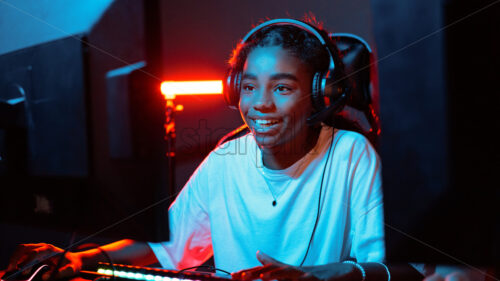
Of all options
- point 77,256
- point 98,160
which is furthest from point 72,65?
point 77,256

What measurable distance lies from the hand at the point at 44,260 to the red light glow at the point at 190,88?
47 cm

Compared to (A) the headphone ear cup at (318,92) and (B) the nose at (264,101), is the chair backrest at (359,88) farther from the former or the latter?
(B) the nose at (264,101)

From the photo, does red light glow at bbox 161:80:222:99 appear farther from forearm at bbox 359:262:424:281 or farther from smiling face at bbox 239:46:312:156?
forearm at bbox 359:262:424:281

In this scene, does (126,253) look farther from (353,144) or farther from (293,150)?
(353,144)

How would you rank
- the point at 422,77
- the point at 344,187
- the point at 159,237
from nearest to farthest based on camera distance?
the point at 422,77 < the point at 344,187 < the point at 159,237

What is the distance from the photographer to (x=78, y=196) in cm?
103

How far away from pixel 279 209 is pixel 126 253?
42 cm

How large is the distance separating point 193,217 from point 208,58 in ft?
1.49

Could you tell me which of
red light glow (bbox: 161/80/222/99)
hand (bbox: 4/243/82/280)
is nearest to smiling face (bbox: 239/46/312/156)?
red light glow (bbox: 161/80/222/99)

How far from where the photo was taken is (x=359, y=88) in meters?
1.00

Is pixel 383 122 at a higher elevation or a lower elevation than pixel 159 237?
higher

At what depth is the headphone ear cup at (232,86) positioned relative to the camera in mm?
1038

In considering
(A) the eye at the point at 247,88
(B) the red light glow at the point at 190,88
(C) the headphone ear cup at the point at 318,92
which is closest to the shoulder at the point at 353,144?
(C) the headphone ear cup at the point at 318,92

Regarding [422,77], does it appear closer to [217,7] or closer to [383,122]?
[383,122]
